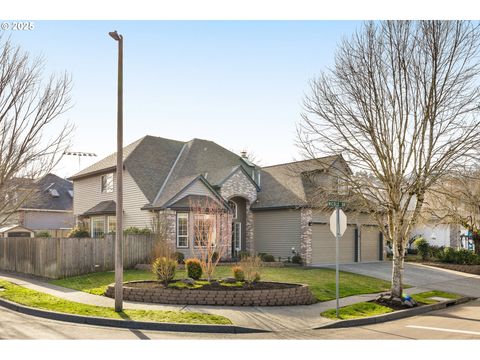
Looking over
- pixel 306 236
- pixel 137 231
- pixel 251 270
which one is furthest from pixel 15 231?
pixel 251 270

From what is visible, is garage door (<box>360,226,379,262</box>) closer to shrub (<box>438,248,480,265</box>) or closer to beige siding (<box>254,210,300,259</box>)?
shrub (<box>438,248,480,265</box>)

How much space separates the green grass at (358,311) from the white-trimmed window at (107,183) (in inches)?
760

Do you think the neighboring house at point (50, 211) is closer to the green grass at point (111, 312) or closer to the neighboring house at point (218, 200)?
the neighboring house at point (218, 200)

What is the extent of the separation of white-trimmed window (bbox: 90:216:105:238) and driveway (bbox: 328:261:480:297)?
1442 centimetres

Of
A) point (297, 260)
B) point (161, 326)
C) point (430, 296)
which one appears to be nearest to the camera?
point (161, 326)

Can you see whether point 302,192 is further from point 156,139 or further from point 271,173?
point 156,139

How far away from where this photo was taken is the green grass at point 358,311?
13317 millimetres

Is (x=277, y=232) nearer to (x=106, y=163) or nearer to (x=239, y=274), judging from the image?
(x=106, y=163)

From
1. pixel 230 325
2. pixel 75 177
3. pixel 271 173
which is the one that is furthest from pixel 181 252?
pixel 230 325

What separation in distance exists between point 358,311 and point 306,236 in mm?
12205

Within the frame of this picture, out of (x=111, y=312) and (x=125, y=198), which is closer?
(x=111, y=312)

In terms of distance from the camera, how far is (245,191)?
29.6 metres

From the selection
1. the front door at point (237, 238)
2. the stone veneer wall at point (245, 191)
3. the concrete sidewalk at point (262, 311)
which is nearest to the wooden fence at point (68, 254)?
the concrete sidewalk at point (262, 311)

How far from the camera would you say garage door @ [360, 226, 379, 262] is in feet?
99.0
